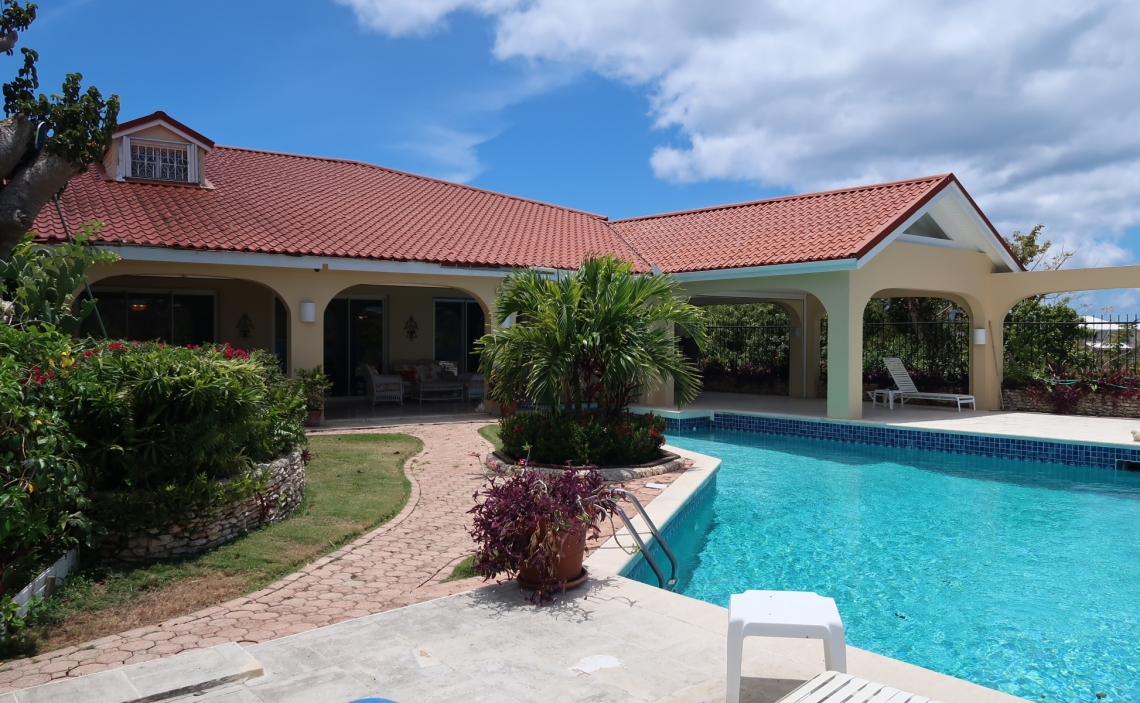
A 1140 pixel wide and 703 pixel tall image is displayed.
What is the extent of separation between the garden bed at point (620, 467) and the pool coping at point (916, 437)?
2.20m

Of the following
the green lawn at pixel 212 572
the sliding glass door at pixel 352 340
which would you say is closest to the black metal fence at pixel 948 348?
the sliding glass door at pixel 352 340

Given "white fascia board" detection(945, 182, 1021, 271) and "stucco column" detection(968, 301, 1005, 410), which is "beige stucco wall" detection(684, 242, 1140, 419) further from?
"white fascia board" detection(945, 182, 1021, 271)

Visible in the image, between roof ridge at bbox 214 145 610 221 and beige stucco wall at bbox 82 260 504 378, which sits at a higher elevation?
roof ridge at bbox 214 145 610 221

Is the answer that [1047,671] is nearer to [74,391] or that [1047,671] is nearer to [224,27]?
[74,391]

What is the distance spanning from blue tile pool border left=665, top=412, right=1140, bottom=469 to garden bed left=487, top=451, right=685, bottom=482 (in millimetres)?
3955

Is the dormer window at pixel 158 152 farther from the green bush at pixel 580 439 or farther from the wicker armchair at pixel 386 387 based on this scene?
the green bush at pixel 580 439

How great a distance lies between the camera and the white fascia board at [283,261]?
1342 cm

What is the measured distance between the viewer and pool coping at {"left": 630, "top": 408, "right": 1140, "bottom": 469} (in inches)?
508

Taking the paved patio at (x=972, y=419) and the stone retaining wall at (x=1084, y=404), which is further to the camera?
the stone retaining wall at (x=1084, y=404)

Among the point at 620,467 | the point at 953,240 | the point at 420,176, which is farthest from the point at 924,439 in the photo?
the point at 420,176

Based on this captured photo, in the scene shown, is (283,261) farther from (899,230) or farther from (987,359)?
(987,359)

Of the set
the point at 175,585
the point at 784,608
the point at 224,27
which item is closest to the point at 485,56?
the point at 224,27

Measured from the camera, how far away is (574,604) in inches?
212

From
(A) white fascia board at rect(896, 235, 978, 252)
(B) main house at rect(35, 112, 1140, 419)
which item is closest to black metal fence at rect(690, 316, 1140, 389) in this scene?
(B) main house at rect(35, 112, 1140, 419)
